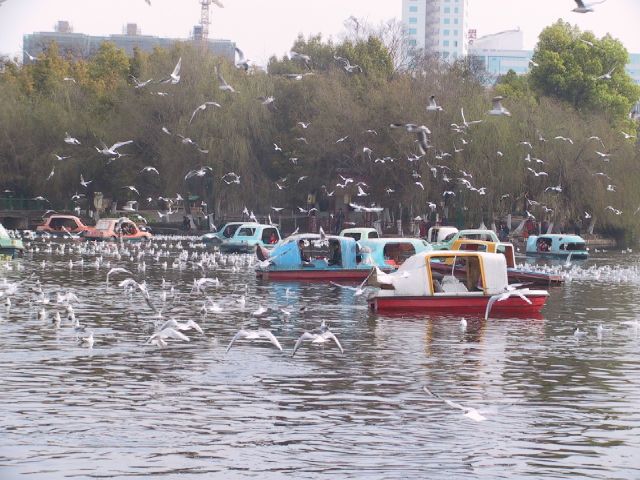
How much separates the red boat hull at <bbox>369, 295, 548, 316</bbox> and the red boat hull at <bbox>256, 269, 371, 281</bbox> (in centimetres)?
883

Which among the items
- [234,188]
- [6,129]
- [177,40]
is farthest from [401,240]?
[6,129]

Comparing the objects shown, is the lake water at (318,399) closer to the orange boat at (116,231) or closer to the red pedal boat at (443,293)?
the red pedal boat at (443,293)

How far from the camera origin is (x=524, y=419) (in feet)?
54.1

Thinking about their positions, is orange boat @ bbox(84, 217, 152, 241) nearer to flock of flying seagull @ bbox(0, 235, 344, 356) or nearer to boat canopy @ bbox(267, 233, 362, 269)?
flock of flying seagull @ bbox(0, 235, 344, 356)

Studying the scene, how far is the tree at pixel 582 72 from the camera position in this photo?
8994cm

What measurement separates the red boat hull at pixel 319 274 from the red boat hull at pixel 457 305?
29.0 feet

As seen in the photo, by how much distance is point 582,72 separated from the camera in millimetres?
90188

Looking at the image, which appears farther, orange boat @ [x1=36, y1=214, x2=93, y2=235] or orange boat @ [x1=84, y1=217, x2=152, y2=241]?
orange boat @ [x1=36, y1=214, x2=93, y2=235]

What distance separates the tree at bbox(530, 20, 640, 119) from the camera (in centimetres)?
8994

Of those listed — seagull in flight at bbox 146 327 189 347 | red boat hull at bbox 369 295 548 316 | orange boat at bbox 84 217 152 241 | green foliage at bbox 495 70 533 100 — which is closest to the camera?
seagull in flight at bbox 146 327 189 347

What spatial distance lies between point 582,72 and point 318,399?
249 ft

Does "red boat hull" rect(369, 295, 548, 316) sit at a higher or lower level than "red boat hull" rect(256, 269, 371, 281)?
lower

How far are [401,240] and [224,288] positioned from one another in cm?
662

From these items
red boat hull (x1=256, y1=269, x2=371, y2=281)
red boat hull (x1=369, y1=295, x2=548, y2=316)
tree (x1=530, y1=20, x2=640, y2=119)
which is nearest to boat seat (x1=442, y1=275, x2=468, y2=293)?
red boat hull (x1=369, y1=295, x2=548, y2=316)
